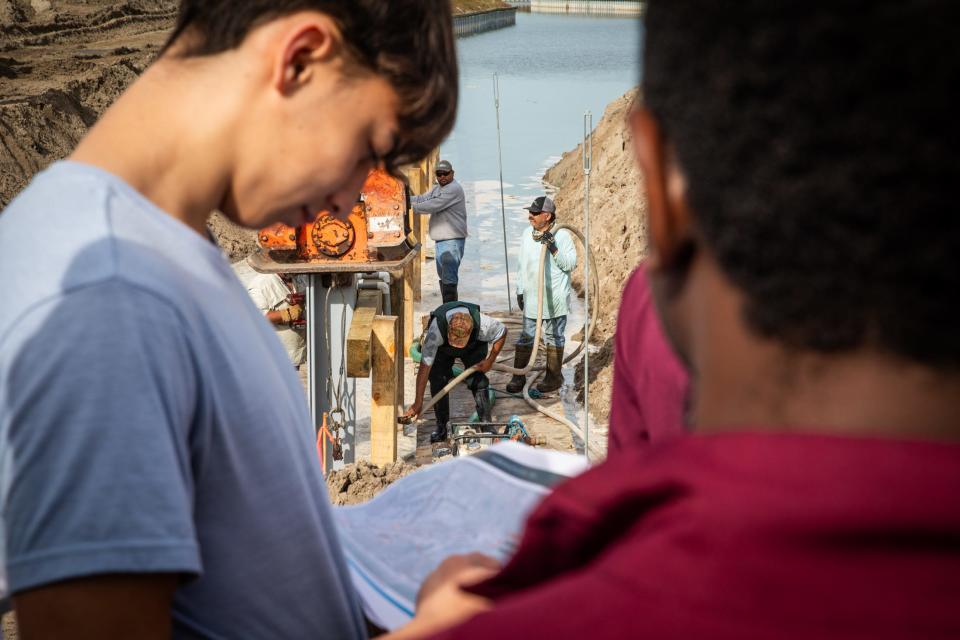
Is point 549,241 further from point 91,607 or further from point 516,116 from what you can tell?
point 516,116

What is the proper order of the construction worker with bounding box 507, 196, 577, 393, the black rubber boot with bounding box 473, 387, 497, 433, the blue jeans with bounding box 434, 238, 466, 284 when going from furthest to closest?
the blue jeans with bounding box 434, 238, 466, 284 → the construction worker with bounding box 507, 196, 577, 393 → the black rubber boot with bounding box 473, 387, 497, 433

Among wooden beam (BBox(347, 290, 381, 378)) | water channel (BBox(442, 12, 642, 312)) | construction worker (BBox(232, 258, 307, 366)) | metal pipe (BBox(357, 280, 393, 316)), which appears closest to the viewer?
wooden beam (BBox(347, 290, 381, 378))

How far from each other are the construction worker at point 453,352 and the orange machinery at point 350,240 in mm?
2700

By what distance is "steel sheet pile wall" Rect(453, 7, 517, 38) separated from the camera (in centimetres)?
4647

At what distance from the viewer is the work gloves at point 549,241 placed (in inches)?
350

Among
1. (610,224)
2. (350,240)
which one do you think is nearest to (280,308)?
(350,240)

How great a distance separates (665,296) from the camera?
26.5 inches

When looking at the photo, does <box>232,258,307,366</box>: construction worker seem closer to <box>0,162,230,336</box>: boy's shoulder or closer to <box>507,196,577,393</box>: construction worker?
<box>507,196,577,393</box>: construction worker

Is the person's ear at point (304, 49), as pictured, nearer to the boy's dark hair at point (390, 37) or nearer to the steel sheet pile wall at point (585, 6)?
the boy's dark hair at point (390, 37)

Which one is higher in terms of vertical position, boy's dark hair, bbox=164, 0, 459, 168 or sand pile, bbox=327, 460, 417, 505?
boy's dark hair, bbox=164, 0, 459, 168

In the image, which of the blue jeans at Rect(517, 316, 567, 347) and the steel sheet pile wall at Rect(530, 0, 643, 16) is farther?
the steel sheet pile wall at Rect(530, 0, 643, 16)

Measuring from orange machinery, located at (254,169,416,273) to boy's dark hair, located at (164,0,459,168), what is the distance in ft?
12.6

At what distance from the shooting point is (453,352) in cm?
796

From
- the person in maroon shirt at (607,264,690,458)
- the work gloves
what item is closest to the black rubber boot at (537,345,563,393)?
the work gloves
